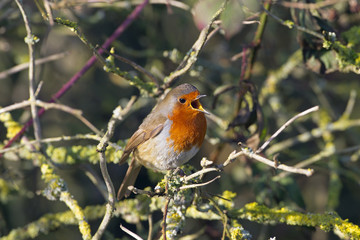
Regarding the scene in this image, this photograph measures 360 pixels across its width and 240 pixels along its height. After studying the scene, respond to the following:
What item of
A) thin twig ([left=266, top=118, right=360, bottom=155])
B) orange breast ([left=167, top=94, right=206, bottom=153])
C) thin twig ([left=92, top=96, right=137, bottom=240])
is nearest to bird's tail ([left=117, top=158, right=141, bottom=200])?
orange breast ([left=167, top=94, right=206, bottom=153])

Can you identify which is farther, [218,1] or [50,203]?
[50,203]

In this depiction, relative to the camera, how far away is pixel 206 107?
14.9ft

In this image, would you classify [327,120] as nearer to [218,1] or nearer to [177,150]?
[177,150]

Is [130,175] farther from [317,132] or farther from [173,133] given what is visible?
[317,132]

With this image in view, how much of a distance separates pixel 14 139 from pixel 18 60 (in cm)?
153

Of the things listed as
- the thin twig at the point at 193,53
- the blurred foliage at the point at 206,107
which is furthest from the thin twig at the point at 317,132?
the thin twig at the point at 193,53

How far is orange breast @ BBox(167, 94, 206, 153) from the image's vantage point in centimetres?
313

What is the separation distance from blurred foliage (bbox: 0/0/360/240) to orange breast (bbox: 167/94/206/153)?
7.3 inches

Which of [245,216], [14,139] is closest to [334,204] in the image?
[245,216]

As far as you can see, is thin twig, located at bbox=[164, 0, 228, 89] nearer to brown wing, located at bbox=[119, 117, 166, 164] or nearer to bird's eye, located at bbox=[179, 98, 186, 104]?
bird's eye, located at bbox=[179, 98, 186, 104]

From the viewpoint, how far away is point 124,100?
15.3 feet

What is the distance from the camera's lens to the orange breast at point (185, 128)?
10.3 feet

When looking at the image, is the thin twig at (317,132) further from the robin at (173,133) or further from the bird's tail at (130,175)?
the bird's tail at (130,175)

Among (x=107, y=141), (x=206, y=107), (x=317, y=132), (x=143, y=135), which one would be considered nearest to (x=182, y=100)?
(x=143, y=135)
